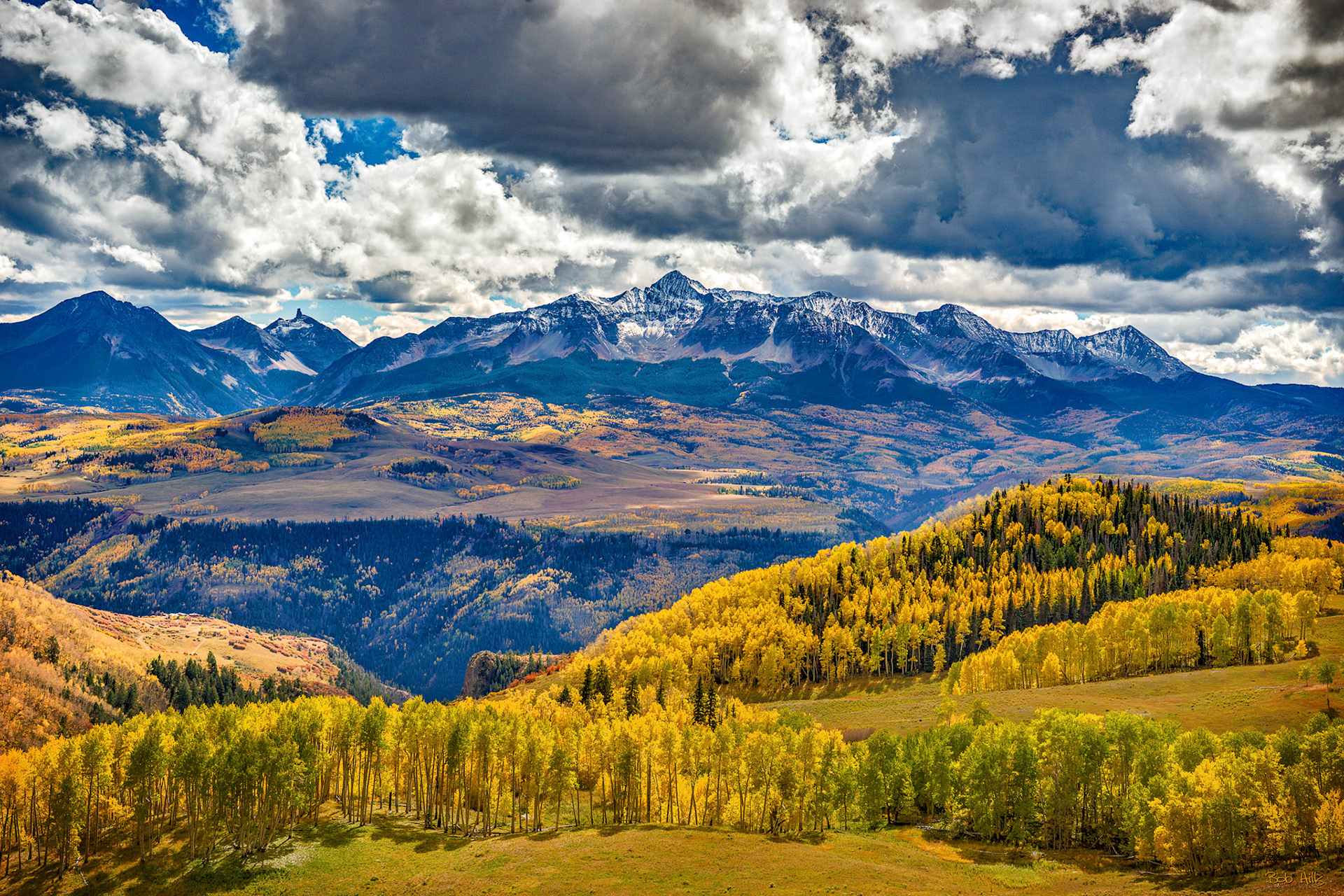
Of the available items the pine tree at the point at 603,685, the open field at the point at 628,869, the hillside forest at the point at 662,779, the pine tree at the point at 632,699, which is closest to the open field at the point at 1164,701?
the hillside forest at the point at 662,779

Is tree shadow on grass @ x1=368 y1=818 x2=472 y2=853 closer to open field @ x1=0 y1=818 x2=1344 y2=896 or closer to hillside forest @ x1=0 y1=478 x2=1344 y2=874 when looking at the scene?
open field @ x1=0 y1=818 x2=1344 y2=896

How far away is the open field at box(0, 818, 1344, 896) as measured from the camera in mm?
80875

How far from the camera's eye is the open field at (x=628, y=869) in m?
80.9

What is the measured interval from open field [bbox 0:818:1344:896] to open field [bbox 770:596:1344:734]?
4071 cm

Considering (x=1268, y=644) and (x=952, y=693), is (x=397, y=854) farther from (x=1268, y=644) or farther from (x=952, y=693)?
(x=1268, y=644)

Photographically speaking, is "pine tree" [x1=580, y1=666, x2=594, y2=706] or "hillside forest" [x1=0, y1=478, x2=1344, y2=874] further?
"pine tree" [x1=580, y1=666, x2=594, y2=706]

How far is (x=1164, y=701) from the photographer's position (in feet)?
445

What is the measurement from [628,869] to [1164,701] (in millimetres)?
102129

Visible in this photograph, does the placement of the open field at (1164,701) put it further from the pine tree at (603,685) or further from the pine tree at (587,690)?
the pine tree at (587,690)

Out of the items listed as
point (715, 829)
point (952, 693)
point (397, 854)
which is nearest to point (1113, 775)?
point (715, 829)

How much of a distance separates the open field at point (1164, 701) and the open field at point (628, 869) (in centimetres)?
4071

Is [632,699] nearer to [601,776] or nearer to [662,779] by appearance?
[601,776]

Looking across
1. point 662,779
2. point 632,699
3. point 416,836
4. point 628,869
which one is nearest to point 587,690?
point 632,699

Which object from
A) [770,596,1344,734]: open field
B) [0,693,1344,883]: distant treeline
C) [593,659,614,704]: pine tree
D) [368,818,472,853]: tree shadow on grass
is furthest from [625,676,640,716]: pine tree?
[368,818,472,853]: tree shadow on grass
